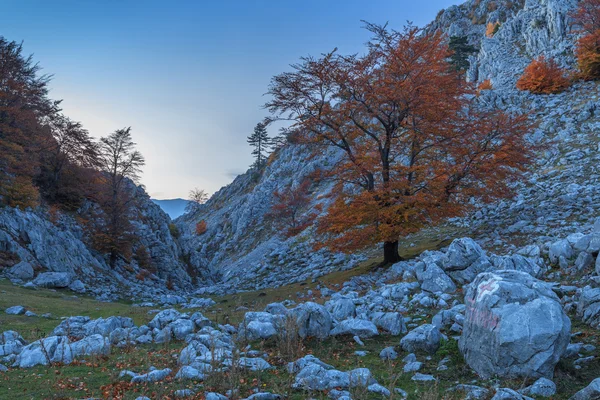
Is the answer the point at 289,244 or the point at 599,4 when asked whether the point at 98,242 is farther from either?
the point at 599,4

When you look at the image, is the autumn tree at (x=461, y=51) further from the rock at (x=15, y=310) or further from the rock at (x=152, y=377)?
the rock at (x=152, y=377)

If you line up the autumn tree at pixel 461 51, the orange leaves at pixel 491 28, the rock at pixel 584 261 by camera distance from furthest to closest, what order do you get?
the orange leaves at pixel 491 28
the autumn tree at pixel 461 51
the rock at pixel 584 261

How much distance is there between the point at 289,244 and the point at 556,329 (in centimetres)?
3689

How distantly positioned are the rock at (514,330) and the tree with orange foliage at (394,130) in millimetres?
11157

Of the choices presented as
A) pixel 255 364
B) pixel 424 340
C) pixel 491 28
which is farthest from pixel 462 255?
pixel 491 28

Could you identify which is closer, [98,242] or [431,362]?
[431,362]

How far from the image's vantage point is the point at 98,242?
31547mm

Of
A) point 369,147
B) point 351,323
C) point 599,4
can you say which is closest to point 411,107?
point 369,147

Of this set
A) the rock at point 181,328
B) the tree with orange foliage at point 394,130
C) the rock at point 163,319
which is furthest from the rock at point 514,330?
the tree with orange foliage at point 394,130

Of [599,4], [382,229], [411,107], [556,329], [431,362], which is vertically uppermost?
[599,4]

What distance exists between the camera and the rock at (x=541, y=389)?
5.59m

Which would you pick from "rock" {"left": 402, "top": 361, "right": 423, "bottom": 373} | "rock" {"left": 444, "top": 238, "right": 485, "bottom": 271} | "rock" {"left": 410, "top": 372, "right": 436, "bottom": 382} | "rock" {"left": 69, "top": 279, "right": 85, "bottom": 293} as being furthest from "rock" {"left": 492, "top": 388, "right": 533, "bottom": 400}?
"rock" {"left": 69, "top": 279, "right": 85, "bottom": 293}

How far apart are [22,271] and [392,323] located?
79.6 feet

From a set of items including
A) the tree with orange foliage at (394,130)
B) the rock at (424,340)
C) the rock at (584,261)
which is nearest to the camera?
the rock at (424,340)
